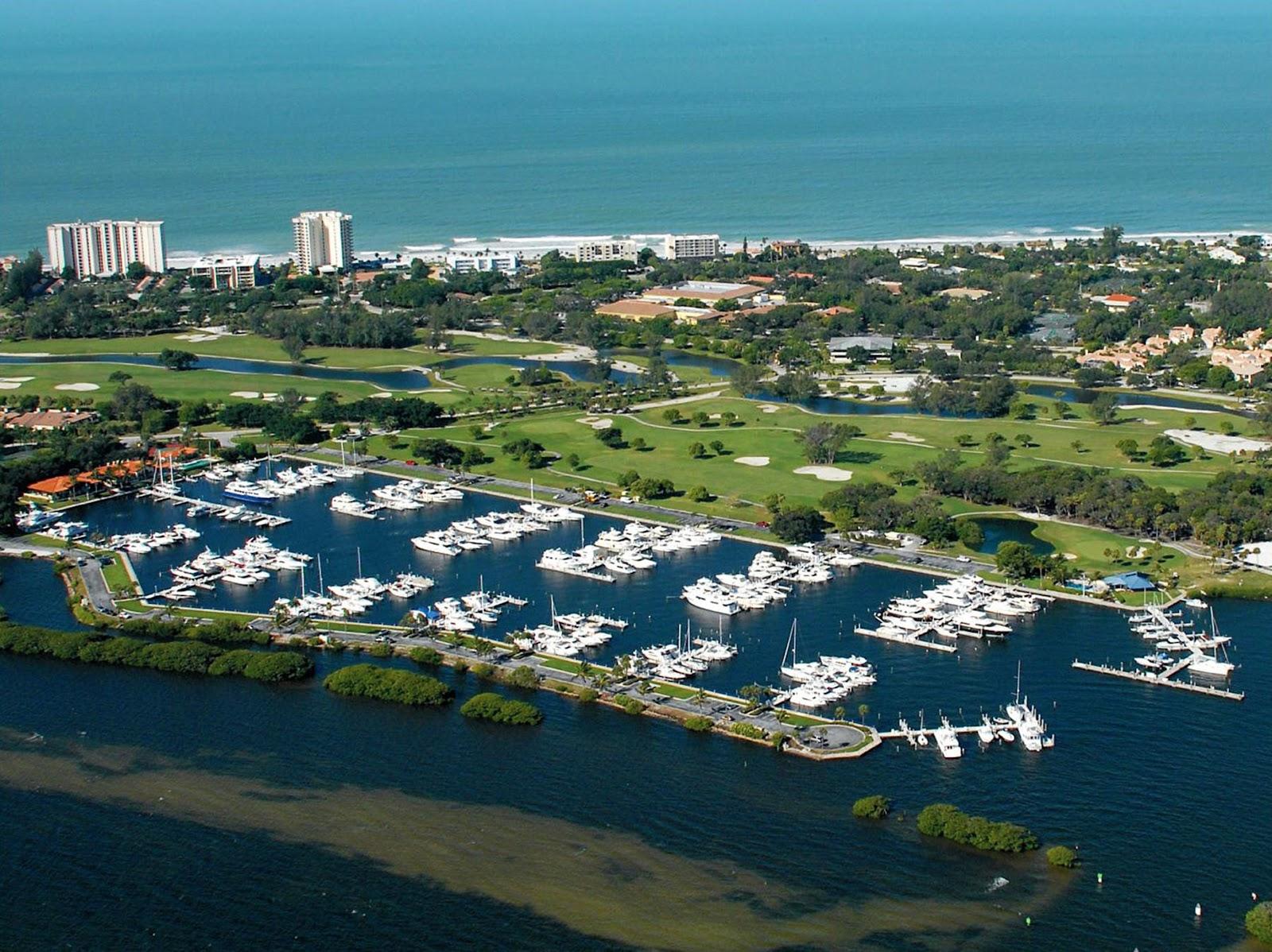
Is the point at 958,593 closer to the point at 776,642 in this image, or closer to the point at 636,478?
the point at 776,642

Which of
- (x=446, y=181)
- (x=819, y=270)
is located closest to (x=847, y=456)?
(x=819, y=270)

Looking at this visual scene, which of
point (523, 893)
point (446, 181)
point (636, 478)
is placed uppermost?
point (446, 181)

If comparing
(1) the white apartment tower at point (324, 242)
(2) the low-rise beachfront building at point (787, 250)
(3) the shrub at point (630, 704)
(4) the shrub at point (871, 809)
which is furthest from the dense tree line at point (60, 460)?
(2) the low-rise beachfront building at point (787, 250)

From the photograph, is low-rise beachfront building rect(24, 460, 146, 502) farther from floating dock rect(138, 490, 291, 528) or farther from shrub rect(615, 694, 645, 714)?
shrub rect(615, 694, 645, 714)

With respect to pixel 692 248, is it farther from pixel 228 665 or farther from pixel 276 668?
pixel 276 668

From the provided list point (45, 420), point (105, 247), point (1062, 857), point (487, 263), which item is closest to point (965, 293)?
point (487, 263)

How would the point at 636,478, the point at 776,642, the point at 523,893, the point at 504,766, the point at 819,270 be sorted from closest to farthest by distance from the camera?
the point at 523,893
the point at 504,766
the point at 776,642
the point at 636,478
the point at 819,270
